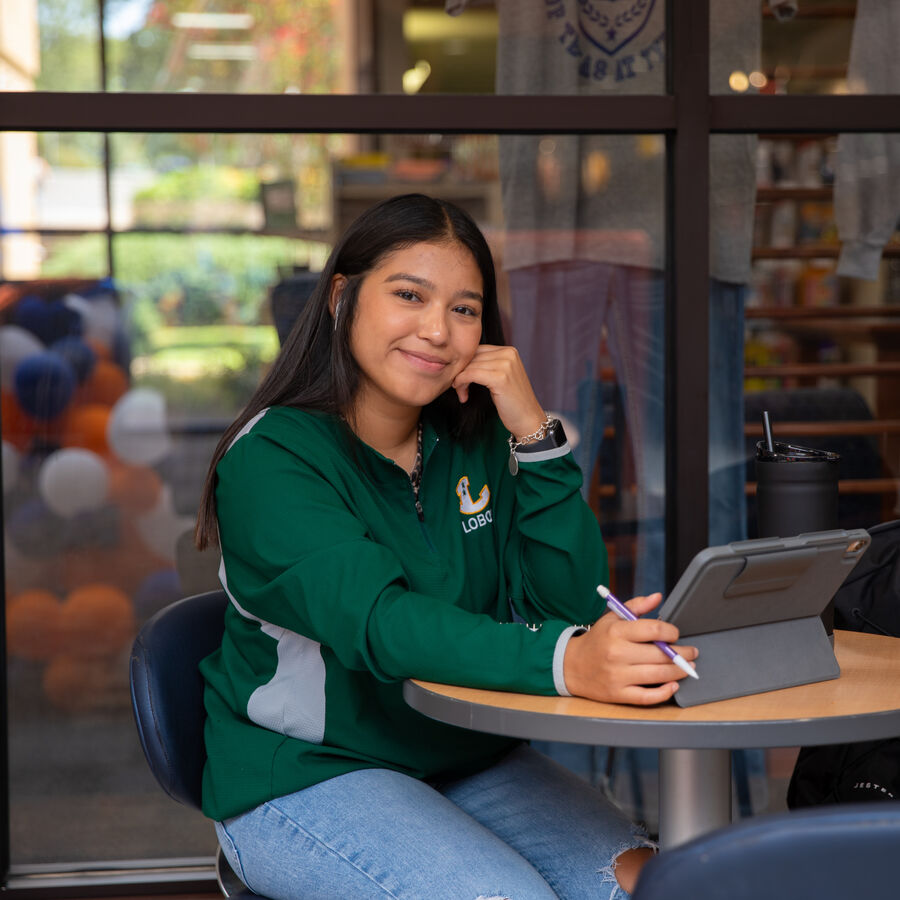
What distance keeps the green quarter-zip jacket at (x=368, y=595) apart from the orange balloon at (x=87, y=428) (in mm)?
1075

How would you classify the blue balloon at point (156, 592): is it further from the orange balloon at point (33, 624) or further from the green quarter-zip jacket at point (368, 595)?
the green quarter-zip jacket at point (368, 595)

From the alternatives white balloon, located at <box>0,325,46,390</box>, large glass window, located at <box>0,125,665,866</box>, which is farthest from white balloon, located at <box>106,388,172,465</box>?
white balloon, located at <box>0,325,46,390</box>

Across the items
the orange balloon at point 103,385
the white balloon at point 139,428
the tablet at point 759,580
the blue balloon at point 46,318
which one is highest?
the blue balloon at point 46,318

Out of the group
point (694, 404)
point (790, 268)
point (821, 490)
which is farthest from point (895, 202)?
point (821, 490)

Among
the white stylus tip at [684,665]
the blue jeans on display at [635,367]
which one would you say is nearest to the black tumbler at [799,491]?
the white stylus tip at [684,665]

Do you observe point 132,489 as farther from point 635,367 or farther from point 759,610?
point 759,610

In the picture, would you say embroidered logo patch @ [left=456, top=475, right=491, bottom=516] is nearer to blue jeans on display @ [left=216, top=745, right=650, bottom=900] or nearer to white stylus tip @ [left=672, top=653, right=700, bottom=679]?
blue jeans on display @ [left=216, top=745, right=650, bottom=900]

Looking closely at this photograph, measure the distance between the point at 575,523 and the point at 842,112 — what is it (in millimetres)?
1234

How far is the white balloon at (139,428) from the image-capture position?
2631mm

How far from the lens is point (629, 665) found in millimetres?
1215

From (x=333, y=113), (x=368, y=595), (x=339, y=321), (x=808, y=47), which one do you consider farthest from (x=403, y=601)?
(x=808, y=47)

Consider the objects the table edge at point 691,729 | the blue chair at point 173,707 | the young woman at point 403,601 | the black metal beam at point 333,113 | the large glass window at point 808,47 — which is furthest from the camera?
the large glass window at point 808,47

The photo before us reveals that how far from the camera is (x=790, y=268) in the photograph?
2.63 m

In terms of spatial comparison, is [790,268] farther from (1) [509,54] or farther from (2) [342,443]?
(2) [342,443]
